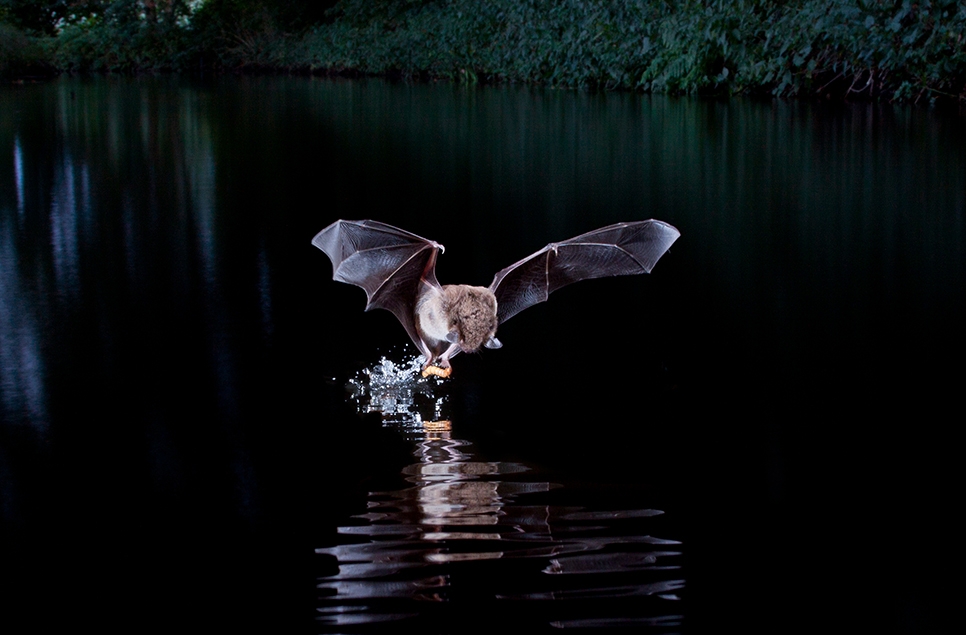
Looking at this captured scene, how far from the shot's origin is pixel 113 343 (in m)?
4.15

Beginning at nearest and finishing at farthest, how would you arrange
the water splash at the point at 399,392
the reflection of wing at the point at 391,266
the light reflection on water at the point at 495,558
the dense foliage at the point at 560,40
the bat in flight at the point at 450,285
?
the light reflection on water at the point at 495,558 < the water splash at the point at 399,392 < the bat in flight at the point at 450,285 < the reflection of wing at the point at 391,266 < the dense foliage at the point at 560,40

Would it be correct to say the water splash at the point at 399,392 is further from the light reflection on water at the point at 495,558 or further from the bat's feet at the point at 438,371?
the light reflection on water at the point at 495,558

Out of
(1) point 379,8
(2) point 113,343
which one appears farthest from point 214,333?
(1) point 379,8

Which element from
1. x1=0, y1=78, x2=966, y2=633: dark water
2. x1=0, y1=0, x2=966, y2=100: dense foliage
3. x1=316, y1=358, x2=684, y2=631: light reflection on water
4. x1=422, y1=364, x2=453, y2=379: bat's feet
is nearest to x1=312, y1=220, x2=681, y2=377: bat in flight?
x1=422, y1=364, x2=453, y2=379: bat's feet

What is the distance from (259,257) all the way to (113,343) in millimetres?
1633

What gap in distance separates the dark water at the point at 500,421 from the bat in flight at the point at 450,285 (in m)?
0.19

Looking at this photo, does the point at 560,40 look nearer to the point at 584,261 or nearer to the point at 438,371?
the point at 584,261

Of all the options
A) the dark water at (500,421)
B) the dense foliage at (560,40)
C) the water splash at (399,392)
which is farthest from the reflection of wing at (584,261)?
the dense foliage at (560,40)

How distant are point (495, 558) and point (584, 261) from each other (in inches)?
78.4

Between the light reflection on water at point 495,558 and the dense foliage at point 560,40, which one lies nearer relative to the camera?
the light reflection on water at point 495,558

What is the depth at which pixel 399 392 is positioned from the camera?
12.2 feet

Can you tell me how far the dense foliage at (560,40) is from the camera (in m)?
12.8

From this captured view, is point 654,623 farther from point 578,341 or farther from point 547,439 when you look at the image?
point 578,341

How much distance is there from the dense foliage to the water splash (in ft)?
32.7
